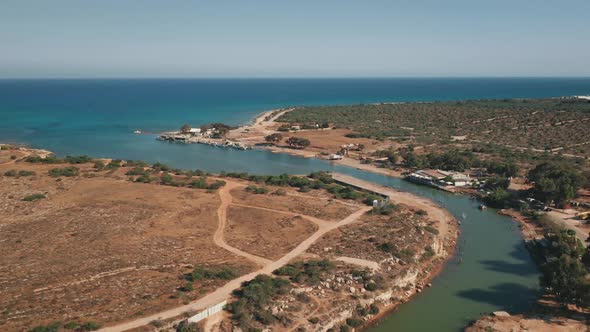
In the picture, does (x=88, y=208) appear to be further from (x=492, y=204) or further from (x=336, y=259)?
(x=492, y=204)

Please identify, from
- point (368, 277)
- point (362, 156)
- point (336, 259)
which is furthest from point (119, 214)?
point (362, 156)

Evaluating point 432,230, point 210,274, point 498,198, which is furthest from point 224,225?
point 498,198

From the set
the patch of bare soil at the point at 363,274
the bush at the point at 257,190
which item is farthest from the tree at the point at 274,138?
the patch of bare soil at the point at 363,274

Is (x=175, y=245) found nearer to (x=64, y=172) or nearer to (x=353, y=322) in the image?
(x=353, y=322)

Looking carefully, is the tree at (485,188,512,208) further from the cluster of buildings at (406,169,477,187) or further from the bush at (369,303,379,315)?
the bush at (369,303,379,315)

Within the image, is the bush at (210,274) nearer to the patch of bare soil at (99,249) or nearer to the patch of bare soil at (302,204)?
the patch of bare soil at (99,249)
